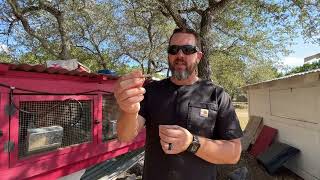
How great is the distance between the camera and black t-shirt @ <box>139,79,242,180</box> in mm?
2545

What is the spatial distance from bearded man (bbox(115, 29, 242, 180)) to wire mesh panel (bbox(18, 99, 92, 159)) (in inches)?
94.3

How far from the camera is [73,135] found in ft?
17.9

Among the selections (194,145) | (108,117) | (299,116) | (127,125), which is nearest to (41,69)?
(108,117)

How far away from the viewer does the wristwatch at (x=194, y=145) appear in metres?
2.32

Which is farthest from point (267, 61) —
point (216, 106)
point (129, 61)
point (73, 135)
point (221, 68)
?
point (216, 106)

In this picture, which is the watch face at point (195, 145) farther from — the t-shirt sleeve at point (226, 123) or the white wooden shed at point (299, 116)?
the white wooden shed at point (299, 116)

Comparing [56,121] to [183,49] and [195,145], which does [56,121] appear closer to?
[183,49]

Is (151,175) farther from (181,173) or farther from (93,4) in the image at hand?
(93,4)

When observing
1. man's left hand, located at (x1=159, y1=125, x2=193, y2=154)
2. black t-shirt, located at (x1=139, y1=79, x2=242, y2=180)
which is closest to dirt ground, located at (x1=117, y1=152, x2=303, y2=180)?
black t-shirt, located at (x1=139, y1=79, x2=242, y2=180)

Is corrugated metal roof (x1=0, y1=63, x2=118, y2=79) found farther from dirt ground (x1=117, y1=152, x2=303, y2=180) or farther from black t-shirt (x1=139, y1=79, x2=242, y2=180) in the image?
dirt ground (x1=117, y1=152, x2=303, y2=180)

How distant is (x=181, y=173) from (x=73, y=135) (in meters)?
3.24

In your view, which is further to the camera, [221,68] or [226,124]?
[221,68]

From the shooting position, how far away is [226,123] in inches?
102

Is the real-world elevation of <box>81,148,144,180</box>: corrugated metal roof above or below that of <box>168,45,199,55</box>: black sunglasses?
below
